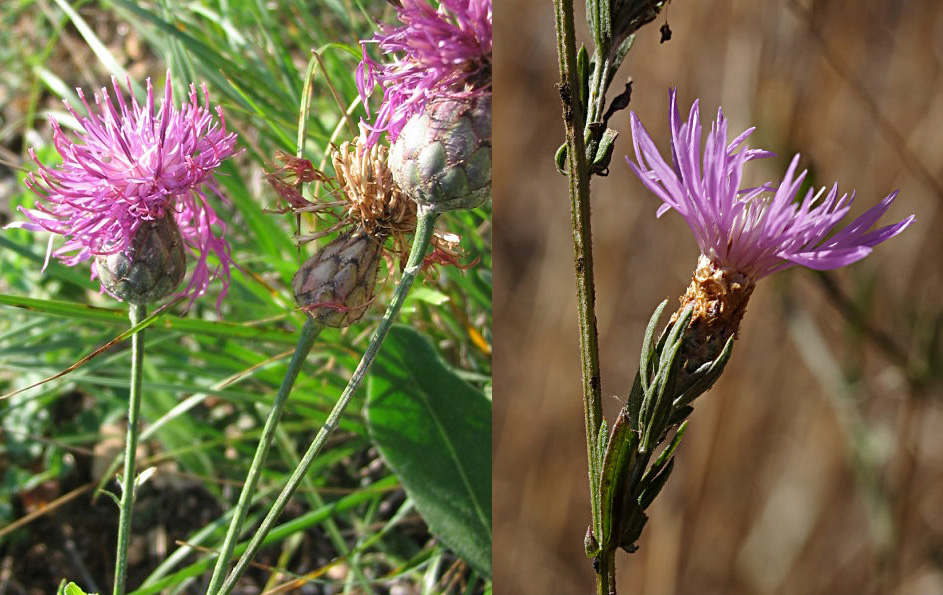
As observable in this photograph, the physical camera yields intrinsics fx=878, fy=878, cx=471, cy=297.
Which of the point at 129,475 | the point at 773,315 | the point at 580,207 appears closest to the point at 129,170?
the point at 129,475

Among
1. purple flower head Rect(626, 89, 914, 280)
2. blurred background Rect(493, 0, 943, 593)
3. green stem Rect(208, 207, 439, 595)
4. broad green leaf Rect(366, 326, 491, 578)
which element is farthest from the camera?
blurred background Rect(493, 0, 943, 593)

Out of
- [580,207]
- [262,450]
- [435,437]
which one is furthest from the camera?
[435,437]

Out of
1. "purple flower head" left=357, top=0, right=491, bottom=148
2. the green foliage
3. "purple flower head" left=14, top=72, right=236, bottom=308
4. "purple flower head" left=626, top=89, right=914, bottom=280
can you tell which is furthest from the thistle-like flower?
the green foliage

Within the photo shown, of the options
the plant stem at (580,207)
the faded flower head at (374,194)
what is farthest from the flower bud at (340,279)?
the plant stem at (580,207)

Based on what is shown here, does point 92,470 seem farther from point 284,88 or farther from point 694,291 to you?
point 694,291

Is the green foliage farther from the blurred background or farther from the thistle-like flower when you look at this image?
the thistle-like flower

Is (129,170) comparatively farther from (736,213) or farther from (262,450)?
(736,213)

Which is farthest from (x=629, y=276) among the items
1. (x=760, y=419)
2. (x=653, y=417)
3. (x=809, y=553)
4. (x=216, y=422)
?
(x=653, y=417)
